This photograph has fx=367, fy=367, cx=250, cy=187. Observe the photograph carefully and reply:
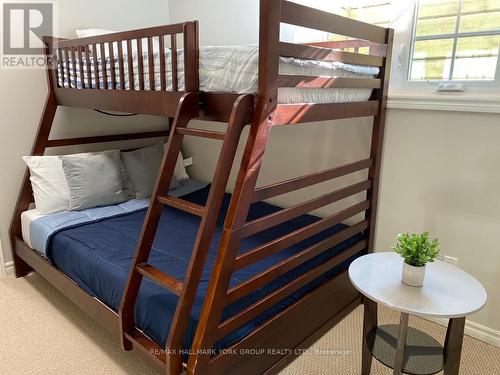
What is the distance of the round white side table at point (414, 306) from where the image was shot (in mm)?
1332

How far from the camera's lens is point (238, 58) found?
1.46 m

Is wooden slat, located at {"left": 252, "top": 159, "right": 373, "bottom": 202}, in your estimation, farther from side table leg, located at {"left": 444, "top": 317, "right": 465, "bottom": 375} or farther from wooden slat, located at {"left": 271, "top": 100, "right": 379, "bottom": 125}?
side table leg, located at {"left": 444, "top": 317, "right": 465, "bottom": 375}

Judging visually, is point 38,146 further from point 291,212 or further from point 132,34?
point 291,212

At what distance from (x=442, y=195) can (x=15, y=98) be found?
112 inches

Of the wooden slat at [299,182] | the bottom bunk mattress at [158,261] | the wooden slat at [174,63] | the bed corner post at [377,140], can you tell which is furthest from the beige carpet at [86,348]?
the wooden slat at [174,63]

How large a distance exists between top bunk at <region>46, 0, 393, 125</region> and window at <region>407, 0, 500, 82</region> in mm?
229

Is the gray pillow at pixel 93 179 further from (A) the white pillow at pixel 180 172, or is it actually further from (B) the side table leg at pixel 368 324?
(B) the side table leg at pixel 368 324

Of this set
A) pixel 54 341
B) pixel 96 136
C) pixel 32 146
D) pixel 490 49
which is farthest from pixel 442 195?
pixel 32 146

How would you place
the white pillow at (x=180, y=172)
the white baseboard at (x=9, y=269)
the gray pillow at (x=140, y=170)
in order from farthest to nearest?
the white pillow at (x=180, y=172)
the gray pillow at (x=140, y=170)
the white baseboard at (x=9, y=269)

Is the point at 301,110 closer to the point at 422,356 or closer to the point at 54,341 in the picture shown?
the point at 422,356

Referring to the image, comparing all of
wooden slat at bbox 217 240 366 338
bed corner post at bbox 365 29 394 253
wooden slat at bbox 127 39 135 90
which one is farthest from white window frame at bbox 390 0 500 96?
wooden slat at bbox 127 39 135 90

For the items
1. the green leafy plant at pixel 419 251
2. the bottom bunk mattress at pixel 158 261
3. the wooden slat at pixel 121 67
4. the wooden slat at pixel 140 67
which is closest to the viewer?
the green leafy plant at pixel 419 251

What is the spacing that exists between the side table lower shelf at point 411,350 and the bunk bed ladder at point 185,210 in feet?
2.90

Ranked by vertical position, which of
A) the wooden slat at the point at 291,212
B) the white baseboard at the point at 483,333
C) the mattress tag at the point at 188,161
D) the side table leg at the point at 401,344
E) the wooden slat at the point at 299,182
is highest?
the wooden slat at the point at 299,182
